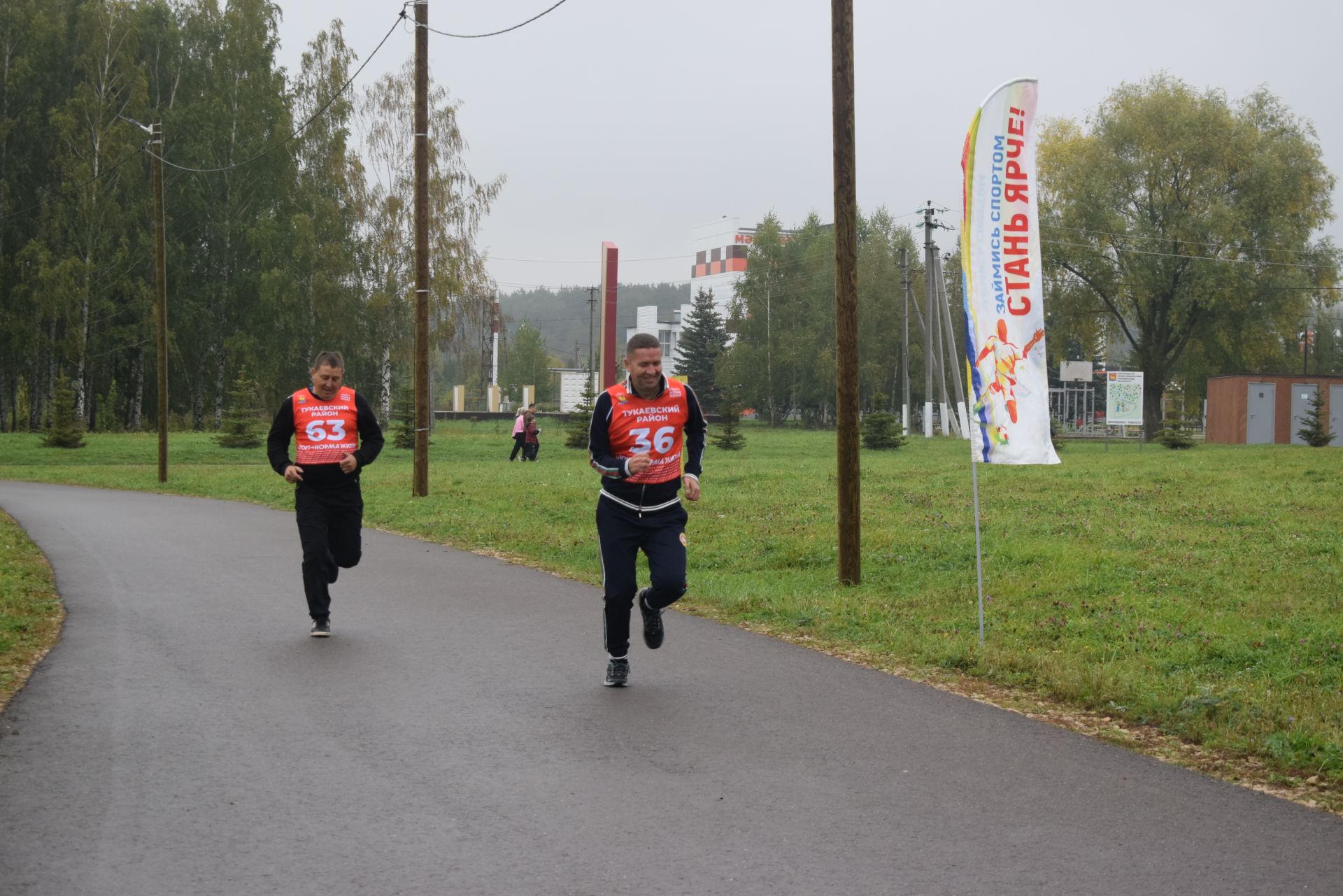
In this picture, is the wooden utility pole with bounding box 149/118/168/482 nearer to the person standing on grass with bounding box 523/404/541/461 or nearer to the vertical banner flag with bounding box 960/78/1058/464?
the person standing on grass with bounding box 523/404/541/461

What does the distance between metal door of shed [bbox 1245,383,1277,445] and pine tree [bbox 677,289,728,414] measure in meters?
53.7

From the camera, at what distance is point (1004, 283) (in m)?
8.58

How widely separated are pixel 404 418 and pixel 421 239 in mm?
23529

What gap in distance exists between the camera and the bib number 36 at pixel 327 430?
9.24m

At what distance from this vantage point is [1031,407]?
8.66 metres

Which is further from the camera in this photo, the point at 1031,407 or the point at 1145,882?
the point at 1031,407

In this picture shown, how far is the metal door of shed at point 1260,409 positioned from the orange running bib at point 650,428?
4639 centimetres

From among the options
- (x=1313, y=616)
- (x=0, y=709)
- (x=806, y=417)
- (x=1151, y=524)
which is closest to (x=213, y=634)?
(x=0, y=709)

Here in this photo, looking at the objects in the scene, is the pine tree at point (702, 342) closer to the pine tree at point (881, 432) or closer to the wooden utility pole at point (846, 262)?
the pine tree at point (881, 432)

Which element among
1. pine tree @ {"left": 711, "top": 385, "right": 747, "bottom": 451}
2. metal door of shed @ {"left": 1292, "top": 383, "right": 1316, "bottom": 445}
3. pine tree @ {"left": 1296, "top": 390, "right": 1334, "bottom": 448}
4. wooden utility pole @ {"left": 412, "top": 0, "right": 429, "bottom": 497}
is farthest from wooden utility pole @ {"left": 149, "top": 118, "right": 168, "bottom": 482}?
metal door of shed @ {"left": 1292, "top": 383, "right": 1316, "bottom": 445}

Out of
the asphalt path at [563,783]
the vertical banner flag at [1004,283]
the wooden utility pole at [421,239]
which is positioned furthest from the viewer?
the wooden utility pole at [421,239]

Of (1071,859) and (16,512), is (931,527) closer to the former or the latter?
(1071,859)

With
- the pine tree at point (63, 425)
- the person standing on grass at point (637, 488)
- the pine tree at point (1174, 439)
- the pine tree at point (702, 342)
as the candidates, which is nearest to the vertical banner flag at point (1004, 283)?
the person standing on grass at point (637, 488)

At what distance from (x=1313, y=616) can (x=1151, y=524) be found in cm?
596
